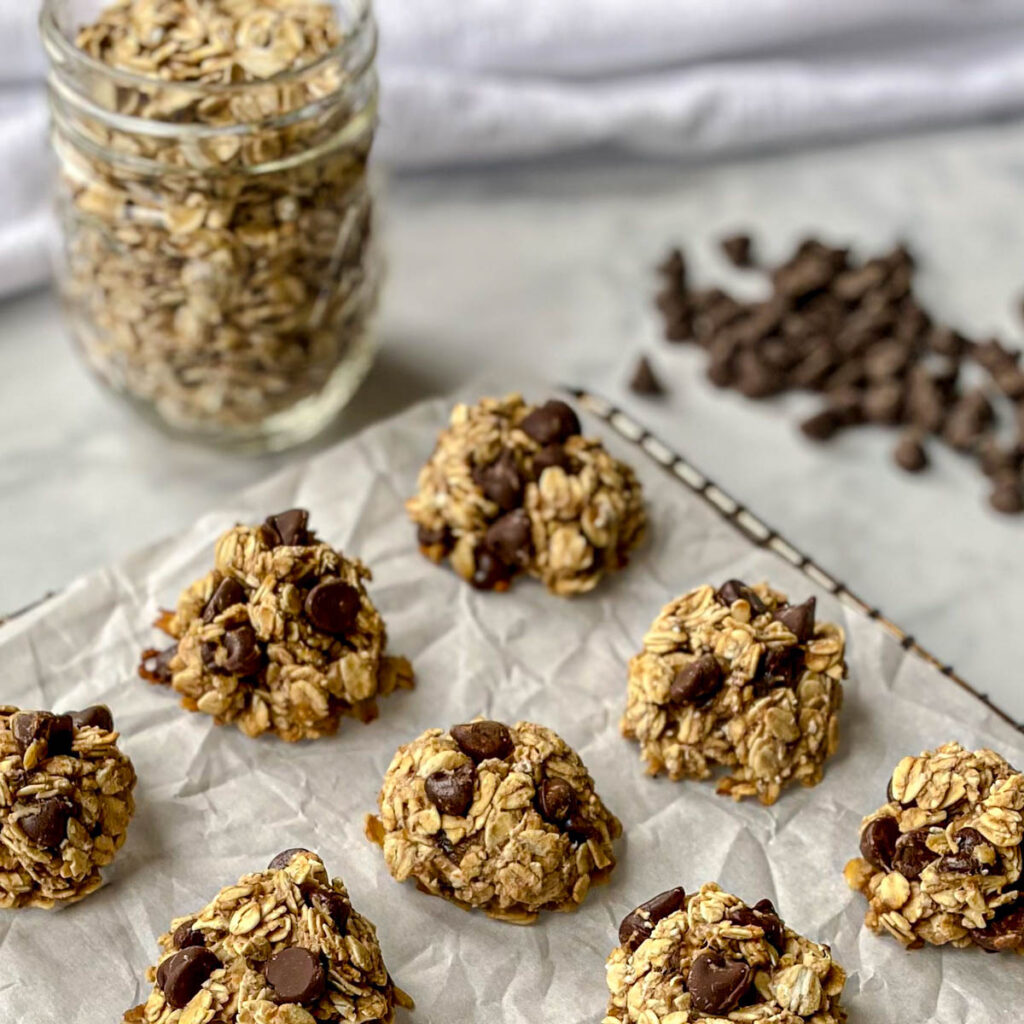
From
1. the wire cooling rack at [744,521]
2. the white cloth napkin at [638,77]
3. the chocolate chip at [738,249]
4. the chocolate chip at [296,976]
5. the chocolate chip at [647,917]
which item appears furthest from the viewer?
the chocolate chip at [738,249]

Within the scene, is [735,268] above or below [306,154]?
below

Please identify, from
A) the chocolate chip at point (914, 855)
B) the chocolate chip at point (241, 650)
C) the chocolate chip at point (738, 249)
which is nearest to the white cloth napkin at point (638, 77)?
the chocolate chip at point (738, 249)

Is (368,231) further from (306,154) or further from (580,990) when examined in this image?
(580,990)

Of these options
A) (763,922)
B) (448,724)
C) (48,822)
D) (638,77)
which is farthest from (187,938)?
(638,77)

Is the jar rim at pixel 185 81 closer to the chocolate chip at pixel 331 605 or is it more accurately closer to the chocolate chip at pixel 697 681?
the chocolate chip at pixel 331 605

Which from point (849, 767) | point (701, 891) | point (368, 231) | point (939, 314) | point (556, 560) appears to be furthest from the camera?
point (939, 314)

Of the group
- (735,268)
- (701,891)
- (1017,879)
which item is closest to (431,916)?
(701,891)
